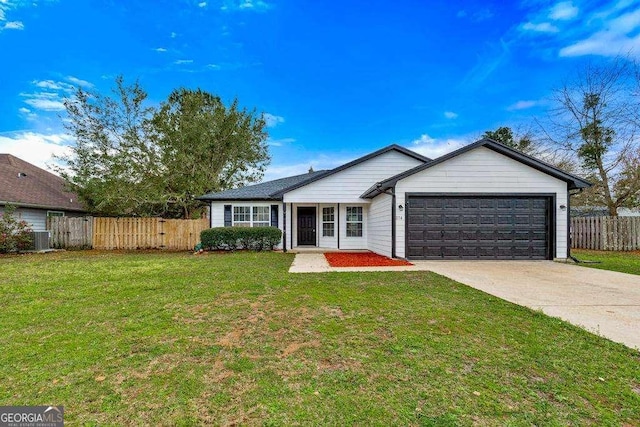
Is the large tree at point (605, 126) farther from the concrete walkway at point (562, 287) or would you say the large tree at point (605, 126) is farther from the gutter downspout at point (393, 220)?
the gutter downspout at point (393, 220)

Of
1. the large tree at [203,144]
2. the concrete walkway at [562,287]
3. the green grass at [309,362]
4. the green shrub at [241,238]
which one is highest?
the large tree at [203,144]

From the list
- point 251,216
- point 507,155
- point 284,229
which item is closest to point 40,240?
point 251,216

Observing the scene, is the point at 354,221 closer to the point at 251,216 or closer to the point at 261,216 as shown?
the point at 261,216

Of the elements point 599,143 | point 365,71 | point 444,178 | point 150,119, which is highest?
point 365,71

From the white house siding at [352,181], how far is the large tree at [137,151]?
8284mm

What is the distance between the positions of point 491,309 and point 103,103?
70.3 feet

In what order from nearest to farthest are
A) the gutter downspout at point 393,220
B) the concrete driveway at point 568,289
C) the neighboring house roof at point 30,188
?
the concrete driveway at point 568,289, the gutter downspout at point 393,220, the neighboring house roof at point 30,188

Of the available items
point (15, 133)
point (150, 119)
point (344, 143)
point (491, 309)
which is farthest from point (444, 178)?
point (15, 133)

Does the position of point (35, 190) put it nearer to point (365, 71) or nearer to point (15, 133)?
point (15, 133)

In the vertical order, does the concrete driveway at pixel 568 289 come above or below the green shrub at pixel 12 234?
below

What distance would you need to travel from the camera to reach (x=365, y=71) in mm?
15922

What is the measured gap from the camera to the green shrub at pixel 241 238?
13992 millimetres

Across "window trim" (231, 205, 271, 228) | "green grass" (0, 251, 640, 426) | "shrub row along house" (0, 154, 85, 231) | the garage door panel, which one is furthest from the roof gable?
"shrub row along house" (0, 154, 85, 231)

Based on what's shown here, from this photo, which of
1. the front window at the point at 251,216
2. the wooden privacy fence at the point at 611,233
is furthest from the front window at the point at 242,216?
the wooden privacy fence at the point at 611,233
